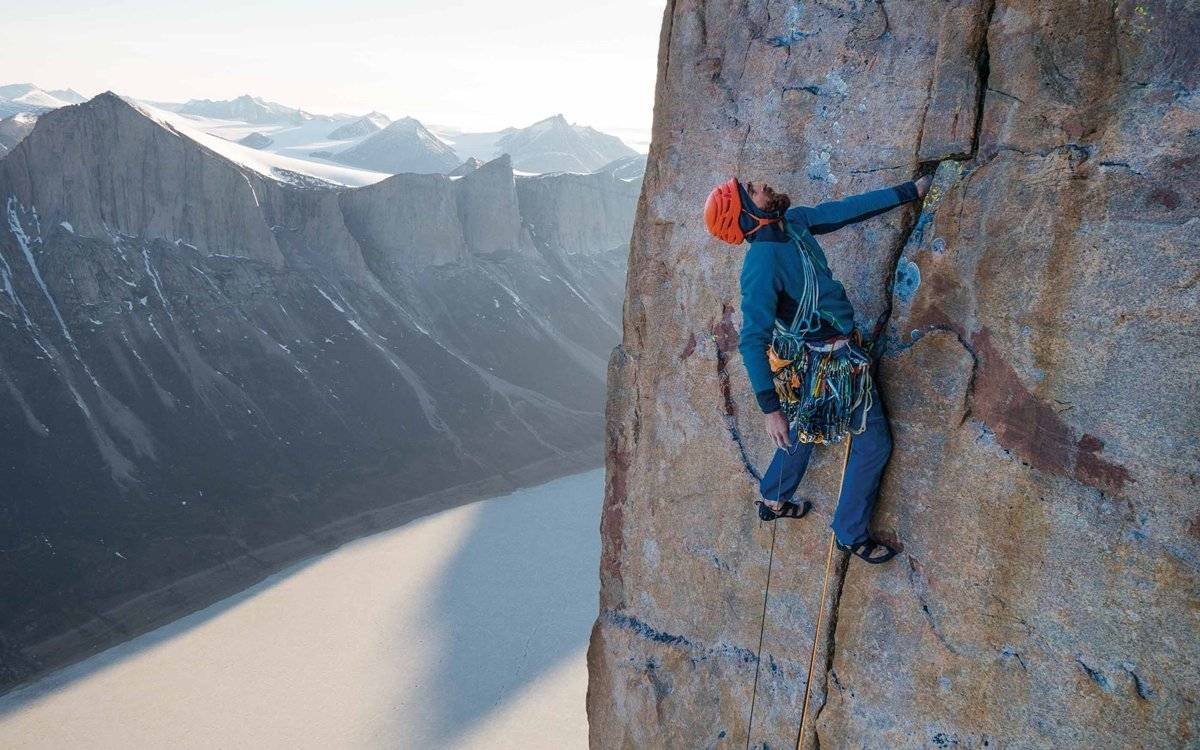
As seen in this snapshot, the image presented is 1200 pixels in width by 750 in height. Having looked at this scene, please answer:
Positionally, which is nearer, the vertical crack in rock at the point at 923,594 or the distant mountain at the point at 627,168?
the vertical crack in rock at the point at 923,594

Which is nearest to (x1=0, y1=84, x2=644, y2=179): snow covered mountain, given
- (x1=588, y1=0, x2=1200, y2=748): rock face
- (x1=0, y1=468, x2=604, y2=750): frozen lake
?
(x1=0, y1=468, x2=604, y2=750): frozen lake

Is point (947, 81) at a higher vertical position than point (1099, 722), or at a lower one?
higher

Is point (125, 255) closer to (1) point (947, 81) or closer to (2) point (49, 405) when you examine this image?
(2) point (49, 405)

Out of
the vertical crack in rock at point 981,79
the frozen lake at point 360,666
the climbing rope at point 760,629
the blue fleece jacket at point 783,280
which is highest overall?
the vertical crack in rock at point 981,79

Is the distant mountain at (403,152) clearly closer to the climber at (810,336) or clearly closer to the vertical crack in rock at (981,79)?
the climber at (810,336)

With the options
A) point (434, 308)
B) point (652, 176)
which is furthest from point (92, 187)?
point (652, 176)

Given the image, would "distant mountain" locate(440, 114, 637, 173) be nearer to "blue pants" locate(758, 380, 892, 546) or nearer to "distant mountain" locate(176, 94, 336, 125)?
"distant mountain" locate(176, 94, 336, 125)

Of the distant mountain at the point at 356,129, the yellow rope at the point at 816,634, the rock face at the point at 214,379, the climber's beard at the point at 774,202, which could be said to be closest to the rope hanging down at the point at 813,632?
the yellow rope at the point at 816,634
